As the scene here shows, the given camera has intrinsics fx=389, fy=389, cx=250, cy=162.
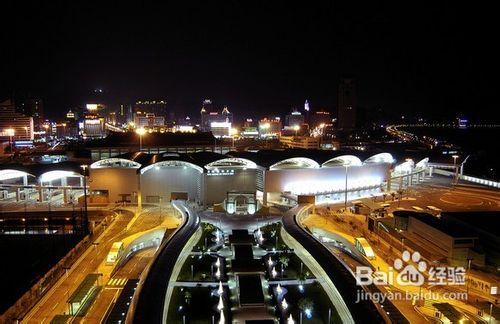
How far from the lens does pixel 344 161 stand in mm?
22781

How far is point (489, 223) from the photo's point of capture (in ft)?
45.6

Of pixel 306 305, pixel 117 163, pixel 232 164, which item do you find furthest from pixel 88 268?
pixel 232 164

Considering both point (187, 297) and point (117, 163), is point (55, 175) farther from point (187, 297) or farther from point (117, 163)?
point (187, 297)

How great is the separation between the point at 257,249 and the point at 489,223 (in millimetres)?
8351

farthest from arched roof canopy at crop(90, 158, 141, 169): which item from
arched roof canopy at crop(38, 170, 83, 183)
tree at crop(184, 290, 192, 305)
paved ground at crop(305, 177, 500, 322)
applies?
tree at crop(184, 290, 192, 305)

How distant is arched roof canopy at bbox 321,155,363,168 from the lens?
22234mm

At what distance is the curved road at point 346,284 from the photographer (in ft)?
27.9

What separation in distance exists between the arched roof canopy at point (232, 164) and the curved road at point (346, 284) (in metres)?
7.10

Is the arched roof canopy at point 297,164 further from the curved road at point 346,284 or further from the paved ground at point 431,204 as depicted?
the curved road at point 346,284

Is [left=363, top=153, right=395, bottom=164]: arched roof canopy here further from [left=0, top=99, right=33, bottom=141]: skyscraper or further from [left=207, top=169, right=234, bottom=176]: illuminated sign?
[left=0, top=99, right=33, bottom=141]: skyscraper

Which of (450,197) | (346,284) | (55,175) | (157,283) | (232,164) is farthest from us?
(450,197)

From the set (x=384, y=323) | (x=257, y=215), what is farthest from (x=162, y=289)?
(x=257, y=215)

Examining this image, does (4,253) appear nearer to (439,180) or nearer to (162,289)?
(162,289)

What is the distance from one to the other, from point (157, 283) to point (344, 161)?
51.1ft
